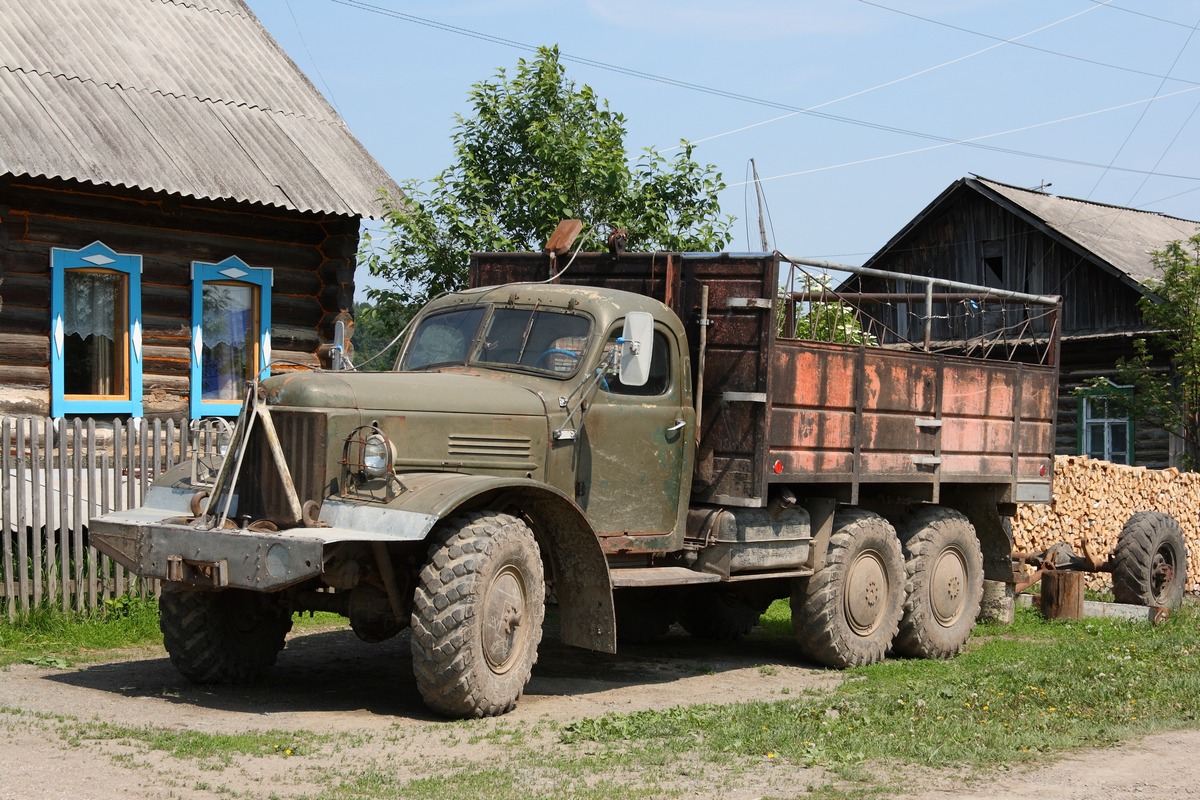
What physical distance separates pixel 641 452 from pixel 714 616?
3.00 m

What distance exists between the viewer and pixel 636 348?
8.13m

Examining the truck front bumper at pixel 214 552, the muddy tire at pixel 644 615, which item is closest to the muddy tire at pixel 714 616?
the muddy tire at pixel 644 615

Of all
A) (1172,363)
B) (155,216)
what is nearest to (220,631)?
(155,216)

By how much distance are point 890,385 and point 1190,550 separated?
8.82 metres

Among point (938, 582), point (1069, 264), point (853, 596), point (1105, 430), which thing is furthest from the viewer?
point (1069, 264)

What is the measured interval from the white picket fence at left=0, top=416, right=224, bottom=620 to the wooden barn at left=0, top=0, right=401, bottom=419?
6.70 feet

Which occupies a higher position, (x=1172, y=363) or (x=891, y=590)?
(x=1172, y=363)

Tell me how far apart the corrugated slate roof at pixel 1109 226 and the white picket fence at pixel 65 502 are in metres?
16.1

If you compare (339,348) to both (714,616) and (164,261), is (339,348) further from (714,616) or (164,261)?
(164,261)

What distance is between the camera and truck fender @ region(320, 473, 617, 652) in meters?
7.25

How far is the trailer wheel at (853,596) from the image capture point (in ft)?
31.9

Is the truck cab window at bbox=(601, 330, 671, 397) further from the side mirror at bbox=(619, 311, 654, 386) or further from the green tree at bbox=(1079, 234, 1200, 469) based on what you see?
the green tree at bbox=(1079, 234, 1200, 469)

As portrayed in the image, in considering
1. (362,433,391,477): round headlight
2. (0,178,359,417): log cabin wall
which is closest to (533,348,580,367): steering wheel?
(362,433,391,477): round headlight

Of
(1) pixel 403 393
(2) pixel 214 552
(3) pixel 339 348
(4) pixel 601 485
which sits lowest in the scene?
(2) pixel 214 552
